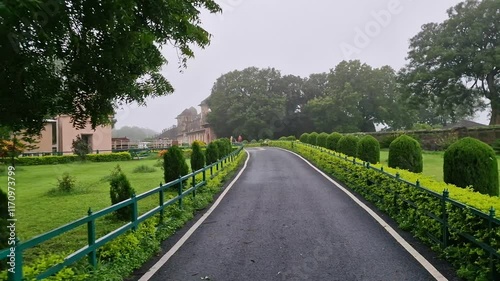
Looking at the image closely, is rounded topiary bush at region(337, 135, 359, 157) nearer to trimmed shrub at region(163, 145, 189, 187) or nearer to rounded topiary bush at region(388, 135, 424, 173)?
rounded topiary bush at region(388, 135, 424, 173)

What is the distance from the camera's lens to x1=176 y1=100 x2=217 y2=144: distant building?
8096 centimetres

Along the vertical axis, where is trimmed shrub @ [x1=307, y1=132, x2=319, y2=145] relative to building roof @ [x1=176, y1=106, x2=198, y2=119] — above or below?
below

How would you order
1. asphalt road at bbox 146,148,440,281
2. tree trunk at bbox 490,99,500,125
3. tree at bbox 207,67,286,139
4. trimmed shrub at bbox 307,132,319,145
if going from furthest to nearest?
tree at bbox 207,67,286,139 → tree trunk at bbox 490,99,500,125 → trimmed shrub at bbox 307,132,319,145 → asphalt road at bbox 146,148,440,281

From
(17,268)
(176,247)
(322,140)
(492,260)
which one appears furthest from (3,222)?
(322,140)

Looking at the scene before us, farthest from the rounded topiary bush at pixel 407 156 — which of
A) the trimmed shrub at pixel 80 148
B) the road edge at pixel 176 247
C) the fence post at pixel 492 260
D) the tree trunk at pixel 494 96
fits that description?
the tree trunk at pixel 494 96

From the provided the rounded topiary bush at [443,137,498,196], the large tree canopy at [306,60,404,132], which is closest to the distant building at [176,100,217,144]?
the large tree canopy at [306,60,404,132]

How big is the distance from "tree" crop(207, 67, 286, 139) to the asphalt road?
58845mm

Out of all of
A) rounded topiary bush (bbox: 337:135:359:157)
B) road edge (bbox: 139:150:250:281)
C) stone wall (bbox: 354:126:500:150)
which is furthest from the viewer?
stone wall (bbox: 354:126:500:150)

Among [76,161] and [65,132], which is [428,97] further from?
[65,132]

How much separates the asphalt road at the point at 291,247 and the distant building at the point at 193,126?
6841 cm

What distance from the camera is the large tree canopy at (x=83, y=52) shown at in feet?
12.6

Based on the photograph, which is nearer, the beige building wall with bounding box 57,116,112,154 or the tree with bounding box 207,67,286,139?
the beige building wall with bounding box 57,116,112,154

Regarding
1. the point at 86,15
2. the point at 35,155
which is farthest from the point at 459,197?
the point at 35,155

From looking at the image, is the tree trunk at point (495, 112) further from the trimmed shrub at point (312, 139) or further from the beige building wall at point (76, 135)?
the beige building wall at point (76, 135)
